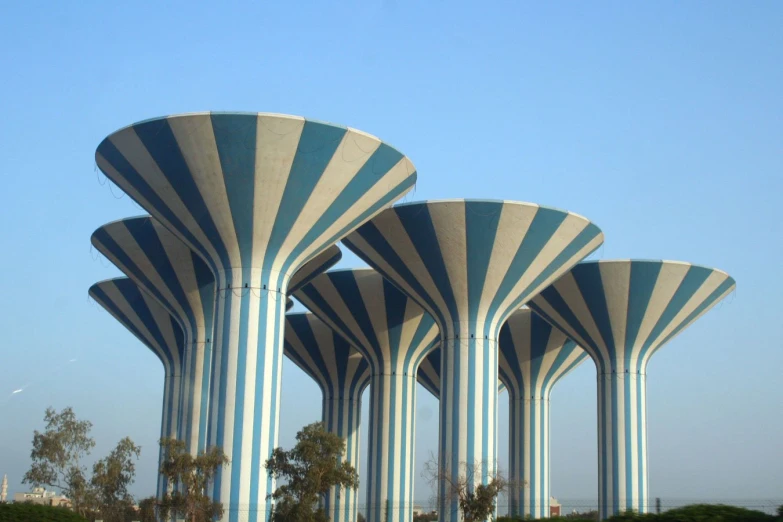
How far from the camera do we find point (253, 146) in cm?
2358

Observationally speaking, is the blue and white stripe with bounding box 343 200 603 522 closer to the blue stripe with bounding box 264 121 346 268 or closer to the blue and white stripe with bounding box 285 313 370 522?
the blue stripe with bounding box 264 121 346 268

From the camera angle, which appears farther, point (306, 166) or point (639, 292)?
point (639, 292)

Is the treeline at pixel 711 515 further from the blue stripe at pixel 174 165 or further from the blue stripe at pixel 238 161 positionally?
the blue stripe at pixel 174 165

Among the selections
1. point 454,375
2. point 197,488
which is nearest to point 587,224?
point 454,375

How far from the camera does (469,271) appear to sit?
94.0ft

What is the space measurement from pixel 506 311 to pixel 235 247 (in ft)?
27.7

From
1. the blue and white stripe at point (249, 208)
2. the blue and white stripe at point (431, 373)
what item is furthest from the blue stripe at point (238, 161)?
the blue and white stripe at point (431, 373)

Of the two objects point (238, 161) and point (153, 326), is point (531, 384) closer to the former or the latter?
point (153, 326)

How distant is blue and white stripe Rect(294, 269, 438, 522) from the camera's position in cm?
3509

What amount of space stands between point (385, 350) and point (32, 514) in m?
21.4

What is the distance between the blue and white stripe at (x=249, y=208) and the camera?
23672 millimetres

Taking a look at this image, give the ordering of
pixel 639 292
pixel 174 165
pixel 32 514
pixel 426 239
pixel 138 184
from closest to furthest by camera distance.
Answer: pixel 32 514, pixel 174 165, pixel 138 184, pixel 426 239, pixel 639 292

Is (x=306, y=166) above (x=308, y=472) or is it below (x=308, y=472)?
above

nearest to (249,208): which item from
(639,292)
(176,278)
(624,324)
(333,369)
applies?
(176,278)
